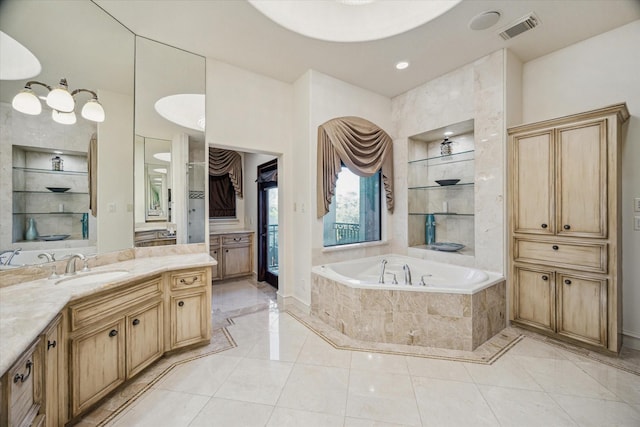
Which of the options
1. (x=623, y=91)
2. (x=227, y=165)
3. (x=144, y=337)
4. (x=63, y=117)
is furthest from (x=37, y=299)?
(x=623, y=91)

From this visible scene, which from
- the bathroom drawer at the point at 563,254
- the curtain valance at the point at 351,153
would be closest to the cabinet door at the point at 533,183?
the bathroom drawer at the point at 563,254

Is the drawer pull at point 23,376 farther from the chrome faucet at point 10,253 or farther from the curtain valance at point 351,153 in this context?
the curtain valance at point 351,153

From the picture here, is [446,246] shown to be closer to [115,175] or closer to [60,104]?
[115,175]

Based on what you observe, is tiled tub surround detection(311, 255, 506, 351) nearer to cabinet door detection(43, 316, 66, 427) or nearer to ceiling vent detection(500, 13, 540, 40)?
cabinet door detection(43, 316, 66, 427)

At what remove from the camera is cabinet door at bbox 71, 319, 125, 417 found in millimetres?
1522

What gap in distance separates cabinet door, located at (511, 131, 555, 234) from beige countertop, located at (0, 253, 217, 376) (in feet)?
10.7

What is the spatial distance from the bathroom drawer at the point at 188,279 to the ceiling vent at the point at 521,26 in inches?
147

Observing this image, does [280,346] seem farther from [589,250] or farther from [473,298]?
[589,250]

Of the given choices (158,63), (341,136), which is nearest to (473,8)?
(341,136)

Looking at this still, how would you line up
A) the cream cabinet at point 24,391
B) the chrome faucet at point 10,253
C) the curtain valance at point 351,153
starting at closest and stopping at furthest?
the cream cabinet at point 24,391 → the chrome faucet at point 10,253 → the curtain valance at point 351,153

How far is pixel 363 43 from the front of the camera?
2.64 m

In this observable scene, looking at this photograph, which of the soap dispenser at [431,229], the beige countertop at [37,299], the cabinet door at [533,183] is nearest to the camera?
the beige countertop at [37,299]

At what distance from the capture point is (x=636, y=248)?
7.72 ft

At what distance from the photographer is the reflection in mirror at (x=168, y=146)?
257cm
